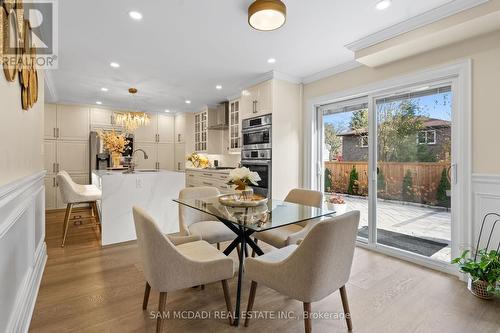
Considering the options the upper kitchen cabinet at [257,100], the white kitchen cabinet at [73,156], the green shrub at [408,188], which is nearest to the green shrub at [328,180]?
the green shrub at [408,188]

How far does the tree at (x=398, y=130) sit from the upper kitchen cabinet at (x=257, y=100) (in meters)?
1.55

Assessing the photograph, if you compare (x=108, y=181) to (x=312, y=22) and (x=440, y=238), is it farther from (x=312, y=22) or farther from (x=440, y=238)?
(x=440, y=238)

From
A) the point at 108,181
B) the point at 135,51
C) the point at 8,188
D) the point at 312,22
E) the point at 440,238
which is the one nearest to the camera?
the point at 8,188

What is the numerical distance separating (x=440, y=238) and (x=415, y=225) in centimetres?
28

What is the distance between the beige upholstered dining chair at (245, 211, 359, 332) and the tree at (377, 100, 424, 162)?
200cm

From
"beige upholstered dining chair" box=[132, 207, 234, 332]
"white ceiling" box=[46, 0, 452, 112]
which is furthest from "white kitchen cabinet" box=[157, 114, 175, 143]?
"beige upholstered dining chair" box=[132, 207, 234, 332]

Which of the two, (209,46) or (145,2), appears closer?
(145,2)

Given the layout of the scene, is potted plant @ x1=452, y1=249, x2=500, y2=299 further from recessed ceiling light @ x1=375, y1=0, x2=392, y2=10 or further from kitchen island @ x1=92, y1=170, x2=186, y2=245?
kitchen island @ x1=92, y1=170, x2=186, y2=245

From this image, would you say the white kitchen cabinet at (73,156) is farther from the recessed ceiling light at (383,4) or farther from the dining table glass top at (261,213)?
the recessed ceiling light at (383,4)

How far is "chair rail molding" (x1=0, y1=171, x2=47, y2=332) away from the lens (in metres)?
1.24

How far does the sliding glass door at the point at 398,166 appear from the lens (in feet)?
9.13

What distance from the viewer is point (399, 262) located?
2.91 m

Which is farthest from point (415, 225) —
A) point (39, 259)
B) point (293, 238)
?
point (39, 259)

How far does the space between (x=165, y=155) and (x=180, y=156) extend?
41 cm
